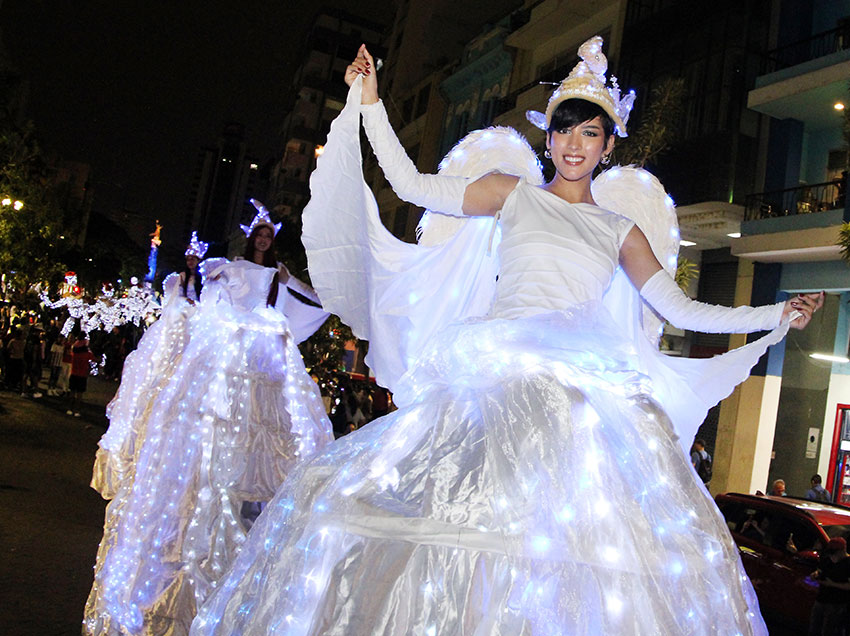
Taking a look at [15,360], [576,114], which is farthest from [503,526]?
[15,360]

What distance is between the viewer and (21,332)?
18766 mm

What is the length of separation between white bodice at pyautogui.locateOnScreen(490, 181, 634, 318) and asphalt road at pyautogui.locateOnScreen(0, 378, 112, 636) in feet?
10.3

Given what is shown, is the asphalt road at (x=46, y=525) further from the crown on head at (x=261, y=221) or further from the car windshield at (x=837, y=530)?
the car windshield at (x=837, y=530)

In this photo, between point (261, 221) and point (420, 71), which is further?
point (420, 71)

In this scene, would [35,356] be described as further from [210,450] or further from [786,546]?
[786,546]

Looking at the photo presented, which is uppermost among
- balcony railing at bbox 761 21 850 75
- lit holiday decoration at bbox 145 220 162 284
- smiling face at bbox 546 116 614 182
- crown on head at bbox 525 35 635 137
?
balcony railing at bbox 761 21 850 75

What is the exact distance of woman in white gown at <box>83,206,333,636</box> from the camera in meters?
4.45

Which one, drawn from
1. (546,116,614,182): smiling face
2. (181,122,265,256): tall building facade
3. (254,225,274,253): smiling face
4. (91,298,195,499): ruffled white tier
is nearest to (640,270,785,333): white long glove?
(546,116,614,182): smiling face

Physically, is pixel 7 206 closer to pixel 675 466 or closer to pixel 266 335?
pixel 266 335

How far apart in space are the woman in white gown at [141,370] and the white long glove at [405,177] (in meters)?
3.67

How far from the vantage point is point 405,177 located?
3.08 meters

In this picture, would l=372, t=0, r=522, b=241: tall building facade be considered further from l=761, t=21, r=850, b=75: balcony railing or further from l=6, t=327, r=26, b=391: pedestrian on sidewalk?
l=761, t=21, r=850, b=75: balcony railing

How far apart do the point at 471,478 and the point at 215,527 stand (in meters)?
2.94

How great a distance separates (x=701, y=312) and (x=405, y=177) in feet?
3.89
